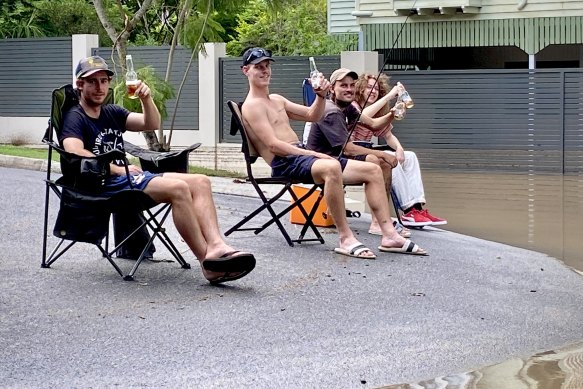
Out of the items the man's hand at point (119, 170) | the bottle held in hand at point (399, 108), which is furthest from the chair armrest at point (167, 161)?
the bottle held in hand at point (399, 108)

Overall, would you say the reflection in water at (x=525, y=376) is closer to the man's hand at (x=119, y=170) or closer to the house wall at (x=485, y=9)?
the man's hand at (x=119, y=170)

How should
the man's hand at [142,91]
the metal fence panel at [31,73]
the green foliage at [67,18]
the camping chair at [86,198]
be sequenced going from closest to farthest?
the camping chair at [86,198] < the man's hand at [142,91] < the metal fence panel at [31,73] < the green foliage at [67,18]

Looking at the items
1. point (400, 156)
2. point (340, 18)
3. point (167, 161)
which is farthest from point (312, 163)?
point (340, 18)

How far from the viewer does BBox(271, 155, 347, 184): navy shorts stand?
8.88 metres

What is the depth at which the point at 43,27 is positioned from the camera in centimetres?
2614

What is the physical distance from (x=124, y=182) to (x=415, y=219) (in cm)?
395

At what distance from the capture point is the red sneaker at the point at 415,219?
10688mm

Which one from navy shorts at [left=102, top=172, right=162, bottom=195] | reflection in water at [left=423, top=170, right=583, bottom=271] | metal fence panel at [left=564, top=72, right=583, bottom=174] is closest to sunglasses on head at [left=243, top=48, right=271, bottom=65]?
navy shorts at [left=102, top=172, right=162, bottom=195]

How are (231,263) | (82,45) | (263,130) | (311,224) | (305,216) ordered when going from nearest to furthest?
(231,263), (263,130), (311,224), (305,216), (82,45)

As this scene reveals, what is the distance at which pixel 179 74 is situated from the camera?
20.5 m

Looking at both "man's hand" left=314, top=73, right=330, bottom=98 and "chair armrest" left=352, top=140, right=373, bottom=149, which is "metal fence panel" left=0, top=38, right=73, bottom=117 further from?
"man's hand" left=314, top=73, right=330, bottom=98

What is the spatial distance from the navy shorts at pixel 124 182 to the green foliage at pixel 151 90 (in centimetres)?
807

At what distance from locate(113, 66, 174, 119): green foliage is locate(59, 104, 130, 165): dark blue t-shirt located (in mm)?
7662

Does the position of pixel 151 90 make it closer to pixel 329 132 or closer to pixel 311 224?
pixel 329 132
